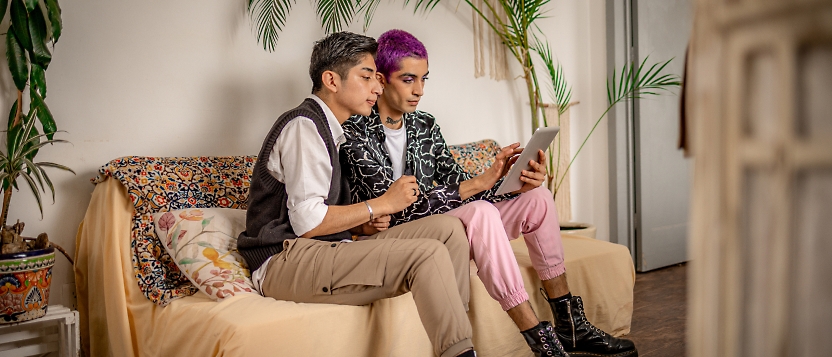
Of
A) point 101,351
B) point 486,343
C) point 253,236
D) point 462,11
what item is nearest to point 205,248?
point 253,236

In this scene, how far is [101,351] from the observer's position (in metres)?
1.93

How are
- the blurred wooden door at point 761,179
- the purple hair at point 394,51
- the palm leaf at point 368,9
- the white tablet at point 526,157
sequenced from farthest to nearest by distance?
the palm leaf at point 368,9 → the purple hair at point 394,51 → the white tablet at point 526,157 → the blurred wooden door at point 761,179

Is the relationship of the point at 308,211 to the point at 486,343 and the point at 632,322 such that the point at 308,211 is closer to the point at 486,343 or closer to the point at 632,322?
the point at 486,343

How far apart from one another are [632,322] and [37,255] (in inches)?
81.5

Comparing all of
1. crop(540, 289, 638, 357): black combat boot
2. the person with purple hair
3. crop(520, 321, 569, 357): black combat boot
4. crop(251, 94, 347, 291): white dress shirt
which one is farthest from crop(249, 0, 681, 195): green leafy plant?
crop(520, 321, 569, 357): black combat boot

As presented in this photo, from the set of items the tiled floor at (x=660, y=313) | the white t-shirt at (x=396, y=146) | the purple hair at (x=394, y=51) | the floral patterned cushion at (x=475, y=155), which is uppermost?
the purple hair at (x=394, y=51)

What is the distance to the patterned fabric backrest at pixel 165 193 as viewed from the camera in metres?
1.77

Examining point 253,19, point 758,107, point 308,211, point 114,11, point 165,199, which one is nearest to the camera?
point 758,107

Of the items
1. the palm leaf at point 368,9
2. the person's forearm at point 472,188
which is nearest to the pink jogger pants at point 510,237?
the person's forearm at point 472,188

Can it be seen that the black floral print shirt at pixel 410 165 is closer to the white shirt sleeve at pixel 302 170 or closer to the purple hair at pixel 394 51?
the purple hair at pixel 394 51

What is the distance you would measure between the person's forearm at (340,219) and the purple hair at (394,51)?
24.4 inches

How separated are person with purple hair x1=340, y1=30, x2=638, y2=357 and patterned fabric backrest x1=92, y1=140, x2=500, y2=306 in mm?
421

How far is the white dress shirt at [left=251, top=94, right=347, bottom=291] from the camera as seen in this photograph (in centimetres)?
156

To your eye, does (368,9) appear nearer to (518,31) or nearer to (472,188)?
(518,31)
